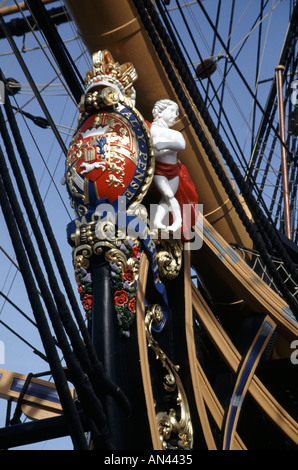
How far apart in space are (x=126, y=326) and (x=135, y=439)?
17.0 inches

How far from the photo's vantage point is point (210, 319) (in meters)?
3.96

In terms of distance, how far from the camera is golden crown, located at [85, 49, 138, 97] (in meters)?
3.63

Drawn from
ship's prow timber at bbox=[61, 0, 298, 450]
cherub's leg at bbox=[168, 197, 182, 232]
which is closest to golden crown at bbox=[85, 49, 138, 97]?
ship's prow timber at bbox=[61, 0, 298, 450]

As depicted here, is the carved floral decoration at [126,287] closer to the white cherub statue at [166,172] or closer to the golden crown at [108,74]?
the white cherub statue at [166,172]

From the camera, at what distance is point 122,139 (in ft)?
11.6

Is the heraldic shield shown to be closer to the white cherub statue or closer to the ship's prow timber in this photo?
the white cherub statue

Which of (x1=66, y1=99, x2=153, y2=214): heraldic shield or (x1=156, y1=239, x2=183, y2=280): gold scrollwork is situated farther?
(x1=156, y1=239, x2=183, y2=280): gold scrollwork

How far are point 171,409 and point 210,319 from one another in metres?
0.63

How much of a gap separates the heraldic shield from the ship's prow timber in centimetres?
24

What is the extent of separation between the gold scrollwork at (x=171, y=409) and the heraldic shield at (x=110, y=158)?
51cm

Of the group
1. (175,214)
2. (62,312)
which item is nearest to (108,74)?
(175,214)

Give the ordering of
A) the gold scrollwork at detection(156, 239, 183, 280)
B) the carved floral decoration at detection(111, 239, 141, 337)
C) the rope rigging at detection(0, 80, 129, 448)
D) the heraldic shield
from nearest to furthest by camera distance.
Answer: the rope rigging at detection(0, 80, 129, 448), the carved floral decoration at detection(111, 239, 141, 337), the heraldic shield, the gold scrollwork at detection(156, 239, 183, 280)
